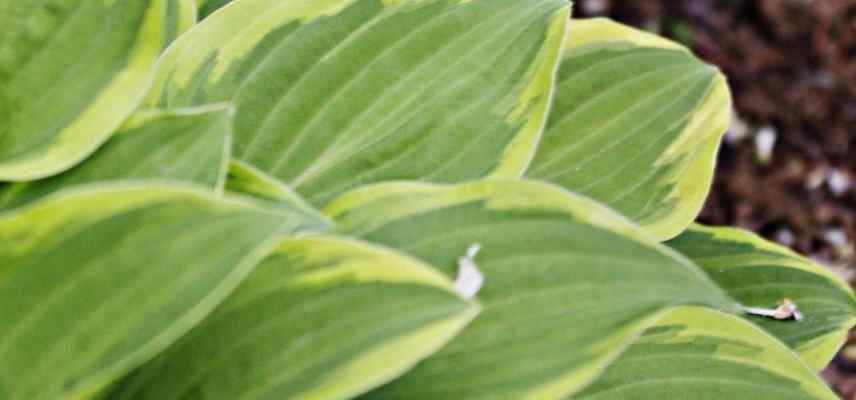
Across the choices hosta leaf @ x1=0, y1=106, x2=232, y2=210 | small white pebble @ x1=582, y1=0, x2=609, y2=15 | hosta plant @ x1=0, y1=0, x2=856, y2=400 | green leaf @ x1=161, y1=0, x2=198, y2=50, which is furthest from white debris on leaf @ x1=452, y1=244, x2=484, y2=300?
small white pebble @ x1=582, y1=0, x2=609, y2=15

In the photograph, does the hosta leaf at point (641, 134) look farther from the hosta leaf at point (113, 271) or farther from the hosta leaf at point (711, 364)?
the hosta leaf at point (113, 271)

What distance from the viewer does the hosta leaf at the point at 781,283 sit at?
0.71 meters

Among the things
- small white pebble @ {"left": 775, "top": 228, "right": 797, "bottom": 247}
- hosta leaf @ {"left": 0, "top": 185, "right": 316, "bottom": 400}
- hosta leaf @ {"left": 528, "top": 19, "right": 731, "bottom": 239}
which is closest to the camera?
hosta leaf @ {"left": 0, "top": 185, "right": 316, "bottom": 400}

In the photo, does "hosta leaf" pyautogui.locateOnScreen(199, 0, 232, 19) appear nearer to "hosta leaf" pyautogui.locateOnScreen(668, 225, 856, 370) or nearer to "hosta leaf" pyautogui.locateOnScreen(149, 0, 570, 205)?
"hosta leaf" pyautogui.locateOnScreen(149, 0, 570, 205)

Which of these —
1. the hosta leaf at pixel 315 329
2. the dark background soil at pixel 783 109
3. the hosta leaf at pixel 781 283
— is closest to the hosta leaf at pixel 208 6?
the hosta leaf at pixel 315 329

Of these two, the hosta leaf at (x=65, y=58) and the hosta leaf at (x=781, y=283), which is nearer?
the hosta leaf at (x=65, y=58)

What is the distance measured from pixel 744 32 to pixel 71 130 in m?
1.41

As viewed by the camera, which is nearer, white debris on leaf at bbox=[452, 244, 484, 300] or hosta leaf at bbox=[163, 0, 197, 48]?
white debris on leaf at bbox=[452, 244, 484, 300]

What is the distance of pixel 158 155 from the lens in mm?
504

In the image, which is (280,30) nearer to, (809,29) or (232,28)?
(232,28)

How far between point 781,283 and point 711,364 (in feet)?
0.47

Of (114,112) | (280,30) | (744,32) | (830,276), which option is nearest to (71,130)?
(114,112)

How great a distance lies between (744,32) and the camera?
5.65 feet

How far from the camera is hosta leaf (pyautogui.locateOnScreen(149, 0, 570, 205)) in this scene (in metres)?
0.58
